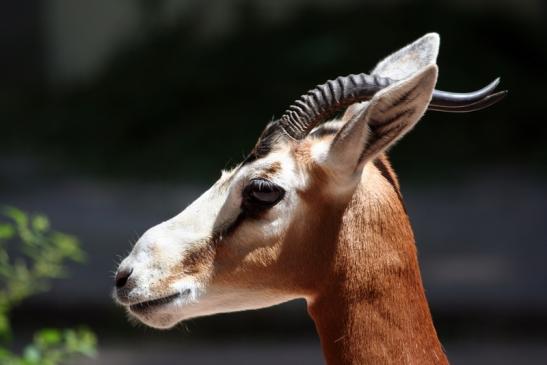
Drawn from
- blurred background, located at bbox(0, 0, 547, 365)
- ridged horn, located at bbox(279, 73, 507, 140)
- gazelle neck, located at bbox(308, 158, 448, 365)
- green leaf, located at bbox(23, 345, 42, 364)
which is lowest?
gazelle neck, located at bbox(308, 158, 448, 365)

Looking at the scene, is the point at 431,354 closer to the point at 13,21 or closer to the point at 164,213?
the point at 164,213

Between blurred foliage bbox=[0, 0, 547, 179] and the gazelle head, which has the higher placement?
blurred foliage bbox=[0, 0, 547, 179]

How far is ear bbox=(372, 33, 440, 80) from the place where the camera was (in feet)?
11.5

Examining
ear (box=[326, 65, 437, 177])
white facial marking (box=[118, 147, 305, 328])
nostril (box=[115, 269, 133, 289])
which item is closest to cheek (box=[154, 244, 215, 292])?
white facial marking (box=[118, 147, 305, 328])

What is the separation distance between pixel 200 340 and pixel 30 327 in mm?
1398

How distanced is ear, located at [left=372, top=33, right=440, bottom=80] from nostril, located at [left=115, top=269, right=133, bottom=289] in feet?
3.45

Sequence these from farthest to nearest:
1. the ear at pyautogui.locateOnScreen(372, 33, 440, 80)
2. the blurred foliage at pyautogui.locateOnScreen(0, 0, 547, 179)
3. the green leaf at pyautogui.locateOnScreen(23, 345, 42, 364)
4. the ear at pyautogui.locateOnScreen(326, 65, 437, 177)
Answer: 1. the blurred foliage at pyautogui.locateOnScreen(0, 0, 547, 179)
2. the green leaf at pyautogui.locateOnScreen(23, 345, 42, 364)
3. the ear at pyautogui.locateOnScreen(372, 33, 440, 80)
4. the ear at pyautogui.locateOnScreen(326, 65, 437, 177)

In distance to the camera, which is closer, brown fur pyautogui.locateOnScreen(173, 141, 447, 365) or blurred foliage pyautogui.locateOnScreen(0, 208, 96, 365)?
brown fur pyautogui.locateOnScreen(173, 141, 447, 365)

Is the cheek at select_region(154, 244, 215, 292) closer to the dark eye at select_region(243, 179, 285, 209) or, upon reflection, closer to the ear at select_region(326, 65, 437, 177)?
the dark eye at select_region(243, 179, 285, 209)

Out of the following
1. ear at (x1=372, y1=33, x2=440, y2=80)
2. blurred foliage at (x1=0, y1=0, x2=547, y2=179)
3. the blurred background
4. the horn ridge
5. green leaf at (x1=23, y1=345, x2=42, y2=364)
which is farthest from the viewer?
blurred foliage at (x1=0, y1=0, x2=547, y2=179)

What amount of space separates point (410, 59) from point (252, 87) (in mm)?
9607

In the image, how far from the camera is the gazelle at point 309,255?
3090mm

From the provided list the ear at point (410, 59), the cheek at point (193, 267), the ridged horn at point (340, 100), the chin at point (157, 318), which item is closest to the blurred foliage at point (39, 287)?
the chin at point (157, 318)

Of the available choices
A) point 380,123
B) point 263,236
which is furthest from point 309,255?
point 380,123
